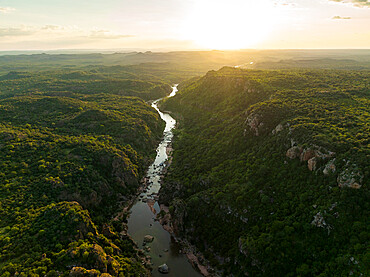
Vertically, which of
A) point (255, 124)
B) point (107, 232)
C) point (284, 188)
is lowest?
point (107, 232)

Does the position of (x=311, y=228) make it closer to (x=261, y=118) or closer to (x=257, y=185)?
(x=257, y=185)

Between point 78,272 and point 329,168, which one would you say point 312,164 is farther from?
point 78,272

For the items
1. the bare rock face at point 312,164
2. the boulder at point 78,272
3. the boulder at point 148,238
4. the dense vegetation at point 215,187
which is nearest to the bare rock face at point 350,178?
the dense vegetation at point 215,187

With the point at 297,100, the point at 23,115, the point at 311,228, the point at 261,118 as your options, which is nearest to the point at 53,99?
the point at 23,115

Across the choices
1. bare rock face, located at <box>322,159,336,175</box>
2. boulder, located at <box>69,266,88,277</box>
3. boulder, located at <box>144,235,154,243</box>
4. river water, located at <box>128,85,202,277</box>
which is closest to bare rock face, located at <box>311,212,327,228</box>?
bare rock face, located at <box>322,159,336,175</box>

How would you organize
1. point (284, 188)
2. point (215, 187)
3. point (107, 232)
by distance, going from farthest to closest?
1. point (215, 187)
2. point (107, 232)
3. point (284, 188)

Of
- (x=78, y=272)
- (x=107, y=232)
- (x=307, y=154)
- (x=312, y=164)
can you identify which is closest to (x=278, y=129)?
(x=307, y=154)

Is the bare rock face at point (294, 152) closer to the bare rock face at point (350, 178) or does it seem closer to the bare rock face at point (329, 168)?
the bare rock face at point (329, 168)
